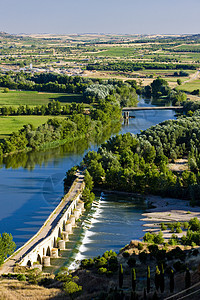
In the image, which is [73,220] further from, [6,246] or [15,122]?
[15,122]

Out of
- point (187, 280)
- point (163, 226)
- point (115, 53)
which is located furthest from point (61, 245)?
point (115, 53)

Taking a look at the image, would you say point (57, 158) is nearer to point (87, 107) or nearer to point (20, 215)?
point (20, 215)

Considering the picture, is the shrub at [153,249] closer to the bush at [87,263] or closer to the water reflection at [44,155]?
the bush at [87,263]

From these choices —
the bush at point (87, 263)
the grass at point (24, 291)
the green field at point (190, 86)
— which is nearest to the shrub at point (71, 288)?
the grass at point (24, 291)

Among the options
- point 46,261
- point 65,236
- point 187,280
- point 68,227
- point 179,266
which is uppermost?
point 187,280

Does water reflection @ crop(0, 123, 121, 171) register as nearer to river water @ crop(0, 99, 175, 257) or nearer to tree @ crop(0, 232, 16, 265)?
river water @ crop(0, 99, 175, 257)

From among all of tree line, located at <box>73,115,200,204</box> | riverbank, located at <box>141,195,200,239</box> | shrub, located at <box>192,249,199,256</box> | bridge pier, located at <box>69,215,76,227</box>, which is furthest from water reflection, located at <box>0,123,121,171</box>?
shrub, located at <box>192,249,199,256</box>

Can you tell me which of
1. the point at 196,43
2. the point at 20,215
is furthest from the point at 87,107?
the point at 196,43

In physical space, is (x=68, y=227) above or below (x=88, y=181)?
below
